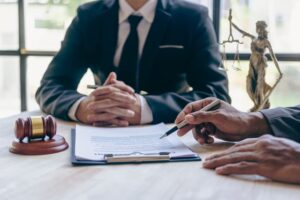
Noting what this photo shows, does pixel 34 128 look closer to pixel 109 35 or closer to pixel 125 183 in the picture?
pixel 125 183

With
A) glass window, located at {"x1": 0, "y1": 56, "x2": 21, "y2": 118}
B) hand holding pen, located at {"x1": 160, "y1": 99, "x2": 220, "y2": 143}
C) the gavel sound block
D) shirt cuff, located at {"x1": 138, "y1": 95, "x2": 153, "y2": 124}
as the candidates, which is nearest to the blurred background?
glass window, located at {"x1": 0, "y1": 56, "x2": 21, "y2": 118}

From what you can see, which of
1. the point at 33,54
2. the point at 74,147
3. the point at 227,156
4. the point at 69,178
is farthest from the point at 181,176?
the point at 33,54

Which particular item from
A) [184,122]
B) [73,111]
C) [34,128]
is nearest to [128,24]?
[73,111]

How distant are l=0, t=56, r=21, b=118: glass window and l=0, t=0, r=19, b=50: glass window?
0.27 ft

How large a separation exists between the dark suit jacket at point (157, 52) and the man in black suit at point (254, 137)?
0.47 meters

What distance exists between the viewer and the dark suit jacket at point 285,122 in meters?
1.11

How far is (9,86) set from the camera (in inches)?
123

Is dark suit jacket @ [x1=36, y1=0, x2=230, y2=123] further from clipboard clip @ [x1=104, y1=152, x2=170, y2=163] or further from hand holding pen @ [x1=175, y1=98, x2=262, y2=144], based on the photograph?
clipboard clip @ [x1=104, y1=152, x2=170, y2=163]

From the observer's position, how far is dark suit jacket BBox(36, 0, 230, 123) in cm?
172

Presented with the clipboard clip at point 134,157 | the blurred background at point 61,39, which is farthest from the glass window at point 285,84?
the clipboard clip at point 134,157

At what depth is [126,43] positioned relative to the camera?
1809 millimetres

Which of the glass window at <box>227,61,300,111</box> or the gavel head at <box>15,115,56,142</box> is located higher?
the gavel head at <box>15,115,56,142</box>

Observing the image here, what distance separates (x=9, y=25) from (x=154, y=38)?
1.54 m

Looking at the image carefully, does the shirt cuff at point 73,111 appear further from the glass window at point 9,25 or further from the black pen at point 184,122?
the glass window at point 9,25
